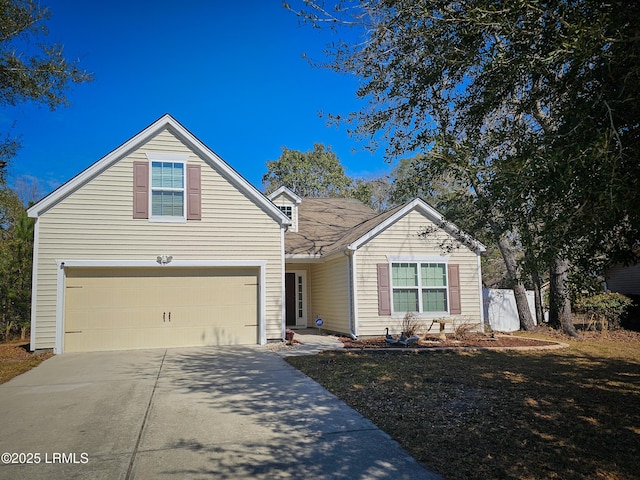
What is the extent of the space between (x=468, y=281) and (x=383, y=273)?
294 cm

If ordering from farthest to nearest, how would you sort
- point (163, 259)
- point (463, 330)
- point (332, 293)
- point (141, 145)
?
1. point (332, 293)
2. point (463, 330)
3. point (141, 145)
4. point (163, 259)

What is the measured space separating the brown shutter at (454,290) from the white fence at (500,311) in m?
3.06

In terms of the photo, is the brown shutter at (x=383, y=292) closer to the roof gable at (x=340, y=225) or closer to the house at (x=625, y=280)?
the roof gable at (x=340, y=225)

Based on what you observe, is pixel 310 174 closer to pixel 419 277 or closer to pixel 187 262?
pixel 419 277

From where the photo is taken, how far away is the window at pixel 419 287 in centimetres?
1408

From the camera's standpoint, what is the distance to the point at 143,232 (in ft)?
39.9

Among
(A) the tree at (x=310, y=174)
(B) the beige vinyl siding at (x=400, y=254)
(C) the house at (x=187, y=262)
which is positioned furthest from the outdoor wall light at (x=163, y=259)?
(A) the tree at (x=310, y=174)

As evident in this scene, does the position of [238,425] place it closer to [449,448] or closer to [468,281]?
[449,448]

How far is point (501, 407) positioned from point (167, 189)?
32.6 ft

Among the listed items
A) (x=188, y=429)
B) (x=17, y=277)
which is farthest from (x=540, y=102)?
(x=17, y=277)

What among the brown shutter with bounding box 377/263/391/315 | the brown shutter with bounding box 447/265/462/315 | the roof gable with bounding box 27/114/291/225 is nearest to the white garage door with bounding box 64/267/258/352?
the roof gable with bounding box 27/114/291/225

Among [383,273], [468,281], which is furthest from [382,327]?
[468,281]

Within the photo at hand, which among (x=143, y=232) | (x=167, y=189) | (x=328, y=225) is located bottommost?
(x=143, y=232)

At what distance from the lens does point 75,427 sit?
5.39 m
